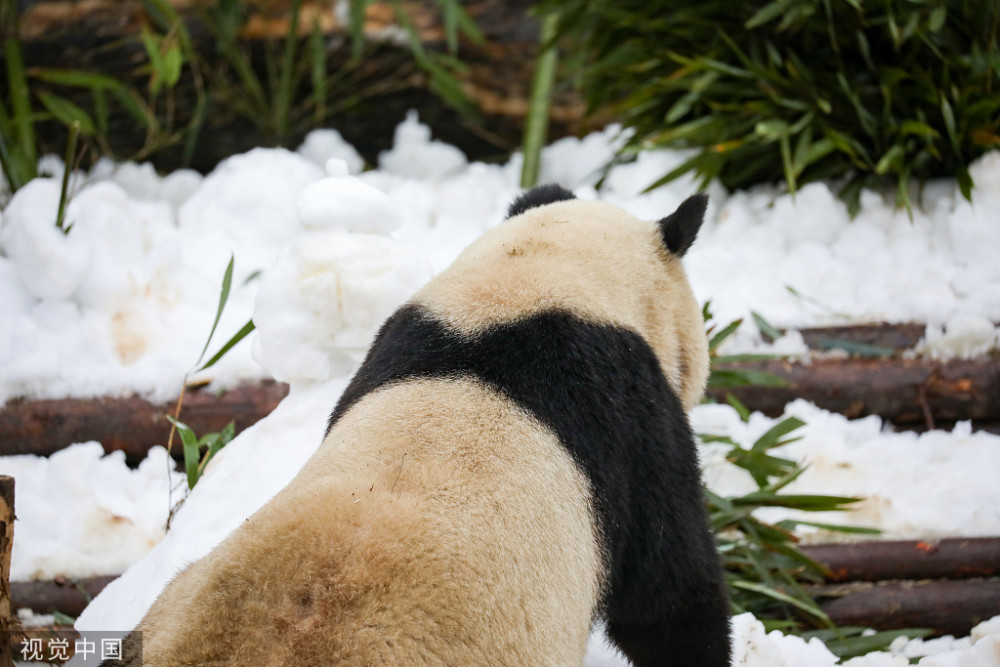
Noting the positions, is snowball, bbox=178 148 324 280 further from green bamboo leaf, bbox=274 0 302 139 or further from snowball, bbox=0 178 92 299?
green bamboo leaf, bbox=274 0 302 139

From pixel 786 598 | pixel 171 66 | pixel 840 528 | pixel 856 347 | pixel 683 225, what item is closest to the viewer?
pixel 683 225

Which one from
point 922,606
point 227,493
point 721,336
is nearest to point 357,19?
point 721,336

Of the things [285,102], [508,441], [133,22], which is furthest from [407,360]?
[133,22]

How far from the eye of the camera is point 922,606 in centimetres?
214

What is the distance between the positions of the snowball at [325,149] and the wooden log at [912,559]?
2768mm

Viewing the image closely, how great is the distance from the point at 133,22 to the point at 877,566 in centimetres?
384

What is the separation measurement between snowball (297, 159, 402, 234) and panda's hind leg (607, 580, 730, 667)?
107 centimetres

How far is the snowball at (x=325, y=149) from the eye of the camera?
164 inches

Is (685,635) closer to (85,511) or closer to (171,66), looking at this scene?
(85,511)

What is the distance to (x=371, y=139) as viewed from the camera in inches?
180

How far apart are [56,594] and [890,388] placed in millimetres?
2349

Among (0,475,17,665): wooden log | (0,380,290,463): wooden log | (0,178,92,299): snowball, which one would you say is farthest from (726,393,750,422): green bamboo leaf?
(0,178,92,299): snowball

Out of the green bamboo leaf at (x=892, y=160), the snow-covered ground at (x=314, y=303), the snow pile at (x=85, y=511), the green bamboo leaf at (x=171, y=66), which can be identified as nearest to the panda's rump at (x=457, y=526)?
the snow-covered ground at (x=314, y=303)

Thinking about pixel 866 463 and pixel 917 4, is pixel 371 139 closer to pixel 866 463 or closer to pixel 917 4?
pixel 917 4
